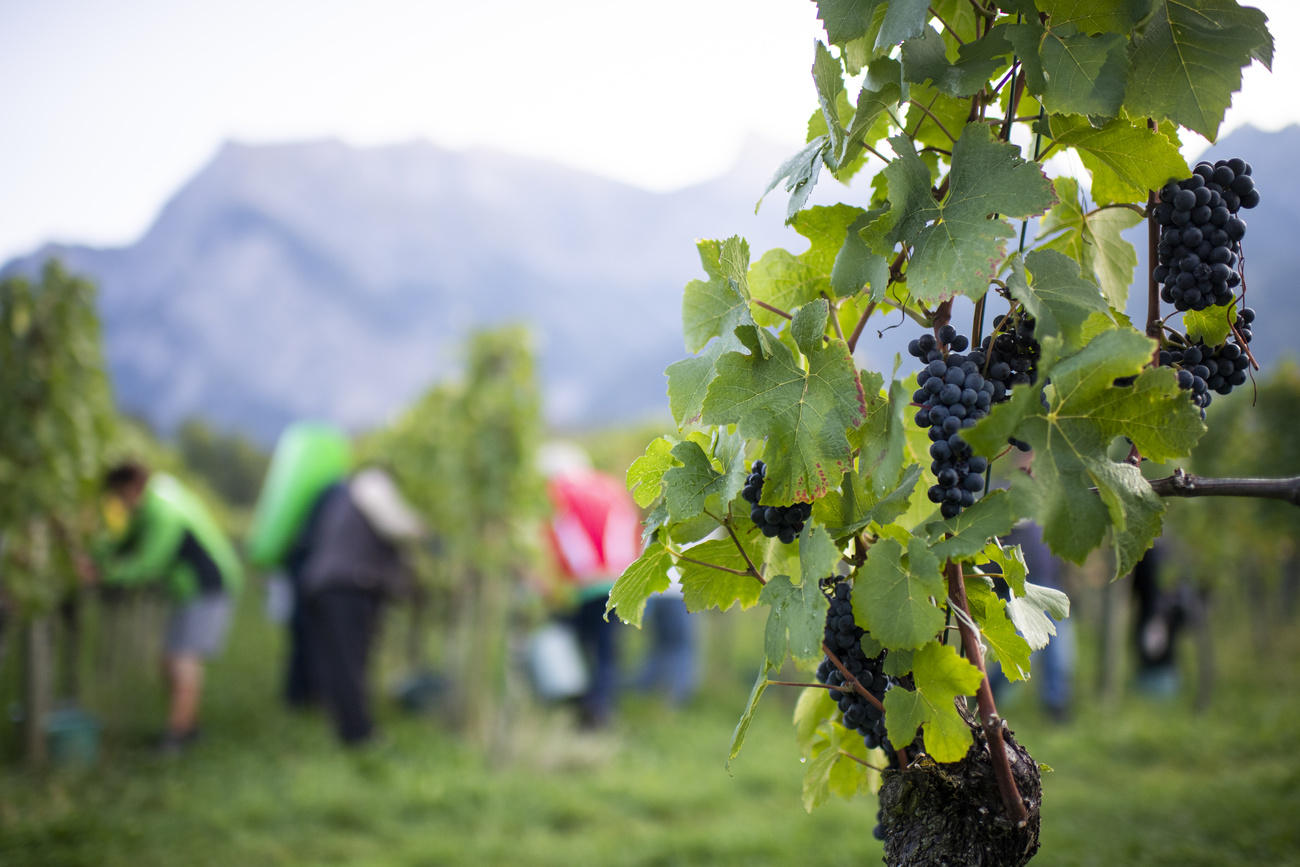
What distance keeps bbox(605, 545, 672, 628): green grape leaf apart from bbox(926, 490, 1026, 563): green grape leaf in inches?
16.4

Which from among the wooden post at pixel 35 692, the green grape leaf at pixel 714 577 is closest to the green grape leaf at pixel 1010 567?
the green grape leaf at pixel 714 577

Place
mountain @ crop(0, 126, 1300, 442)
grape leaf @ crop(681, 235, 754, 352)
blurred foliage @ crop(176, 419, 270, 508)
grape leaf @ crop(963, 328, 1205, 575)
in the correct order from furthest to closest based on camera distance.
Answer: blurred foliage @ crop(176, 419, 270, 508), mountain @ crop(0, 126, 1300, 442), grape leaf @ crop(681, 235, 754, 352), grape leaf @ crop(963, 328, 1205, 575)

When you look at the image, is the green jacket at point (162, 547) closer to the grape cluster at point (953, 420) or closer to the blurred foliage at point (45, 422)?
the blurred foliage at point (45, 422)

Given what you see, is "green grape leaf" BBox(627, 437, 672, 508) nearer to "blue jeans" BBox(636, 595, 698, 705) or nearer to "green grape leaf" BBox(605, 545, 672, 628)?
"green grape leaf" BBox(605, 545, 672, 628)

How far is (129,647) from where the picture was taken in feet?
21.6

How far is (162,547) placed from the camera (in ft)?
21.4

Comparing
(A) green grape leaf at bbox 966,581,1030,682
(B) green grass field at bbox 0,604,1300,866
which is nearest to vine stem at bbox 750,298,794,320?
(A) green grape leaf at bbox 966,581,1030,682

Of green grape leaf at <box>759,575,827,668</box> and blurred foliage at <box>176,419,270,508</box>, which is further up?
blurred foliage at <box>176,419,270,508</box>

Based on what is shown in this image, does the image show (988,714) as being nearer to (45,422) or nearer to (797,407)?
(797,407)

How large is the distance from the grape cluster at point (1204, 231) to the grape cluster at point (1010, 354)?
0.24 meters

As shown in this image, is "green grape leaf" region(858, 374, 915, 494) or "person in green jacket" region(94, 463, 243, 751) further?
"person in green jacket" region(94, 463, 243, 751)

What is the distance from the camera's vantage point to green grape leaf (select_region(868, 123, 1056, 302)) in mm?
1074

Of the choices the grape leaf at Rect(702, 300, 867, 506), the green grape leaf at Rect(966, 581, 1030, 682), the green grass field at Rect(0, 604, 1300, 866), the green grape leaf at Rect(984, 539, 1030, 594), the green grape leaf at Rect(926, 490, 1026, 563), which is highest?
the grape leaf at Rect(702, 300, 867, 506)

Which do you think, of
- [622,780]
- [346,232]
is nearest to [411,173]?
[346,232]
